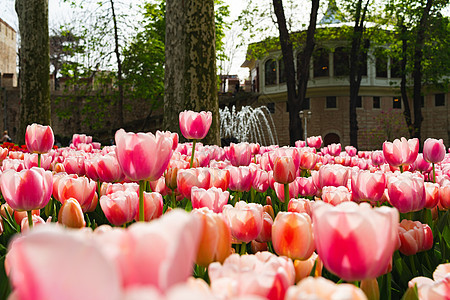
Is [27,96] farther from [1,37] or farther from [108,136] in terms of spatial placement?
[1,37]

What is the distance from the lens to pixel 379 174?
4.47 feet

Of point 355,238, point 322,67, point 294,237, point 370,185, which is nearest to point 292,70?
point 370,185

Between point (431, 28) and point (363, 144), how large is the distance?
14968 millimetres

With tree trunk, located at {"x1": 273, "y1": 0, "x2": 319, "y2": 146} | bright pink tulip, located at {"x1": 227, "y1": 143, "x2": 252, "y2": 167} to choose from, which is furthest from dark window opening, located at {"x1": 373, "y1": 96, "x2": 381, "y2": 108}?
bright pink tulip, located at {"x1": 227, "y1": 143, "x2": 252, "y2": 167}

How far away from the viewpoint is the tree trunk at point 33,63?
878 cm

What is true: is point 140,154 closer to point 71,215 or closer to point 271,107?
point 71,215

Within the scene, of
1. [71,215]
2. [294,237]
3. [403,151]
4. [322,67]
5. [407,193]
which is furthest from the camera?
[322,67]

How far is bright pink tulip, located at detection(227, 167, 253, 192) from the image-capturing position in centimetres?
167

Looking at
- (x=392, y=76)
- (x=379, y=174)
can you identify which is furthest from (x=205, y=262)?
(x=392, y=76)

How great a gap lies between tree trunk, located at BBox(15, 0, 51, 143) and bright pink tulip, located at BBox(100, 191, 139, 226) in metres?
8.60

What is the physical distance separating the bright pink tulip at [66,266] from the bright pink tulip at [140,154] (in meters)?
0.70

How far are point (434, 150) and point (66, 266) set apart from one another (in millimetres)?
2347

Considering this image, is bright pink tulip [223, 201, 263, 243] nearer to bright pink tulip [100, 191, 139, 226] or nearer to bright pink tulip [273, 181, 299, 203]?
bright pink tulip [100, 191, 139, 226]

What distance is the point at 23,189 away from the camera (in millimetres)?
1149
